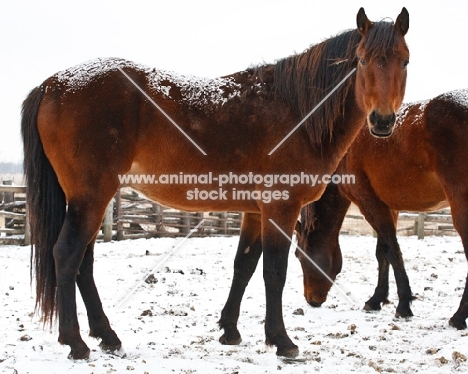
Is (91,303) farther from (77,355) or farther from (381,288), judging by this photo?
(381,288)

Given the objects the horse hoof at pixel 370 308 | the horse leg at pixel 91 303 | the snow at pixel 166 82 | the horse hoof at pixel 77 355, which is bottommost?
the horse hoof at pixel 370 308

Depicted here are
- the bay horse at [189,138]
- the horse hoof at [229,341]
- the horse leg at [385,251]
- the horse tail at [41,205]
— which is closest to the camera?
the bay horse at [189,138]

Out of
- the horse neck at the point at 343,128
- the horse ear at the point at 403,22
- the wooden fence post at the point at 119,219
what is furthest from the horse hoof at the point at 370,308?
the wooden fence post at the point at 119,219

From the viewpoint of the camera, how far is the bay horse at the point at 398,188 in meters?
5.03

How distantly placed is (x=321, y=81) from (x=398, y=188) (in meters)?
2.27

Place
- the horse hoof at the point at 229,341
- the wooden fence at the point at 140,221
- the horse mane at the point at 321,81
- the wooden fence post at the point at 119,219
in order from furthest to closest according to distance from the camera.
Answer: the wooden fence post at the point at 119,219 < the wooden fence at the point at 140,221 < the horse hoof at the point at 229,341 < the horse mane at the point at 321,81

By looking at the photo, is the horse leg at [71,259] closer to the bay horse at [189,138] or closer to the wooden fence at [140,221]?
the bay horse at [189,138]

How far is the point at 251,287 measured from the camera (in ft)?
23.1

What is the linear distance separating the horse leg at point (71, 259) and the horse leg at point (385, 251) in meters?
3.64

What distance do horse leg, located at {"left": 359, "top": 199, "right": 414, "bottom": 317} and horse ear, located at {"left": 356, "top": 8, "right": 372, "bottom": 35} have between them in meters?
2.66

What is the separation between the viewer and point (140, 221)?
15000mm

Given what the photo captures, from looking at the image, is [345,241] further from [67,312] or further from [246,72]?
[67,312]

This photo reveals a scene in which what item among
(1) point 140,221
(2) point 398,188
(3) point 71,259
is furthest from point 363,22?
(1) point 140,221

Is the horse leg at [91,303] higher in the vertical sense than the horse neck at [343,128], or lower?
lower
